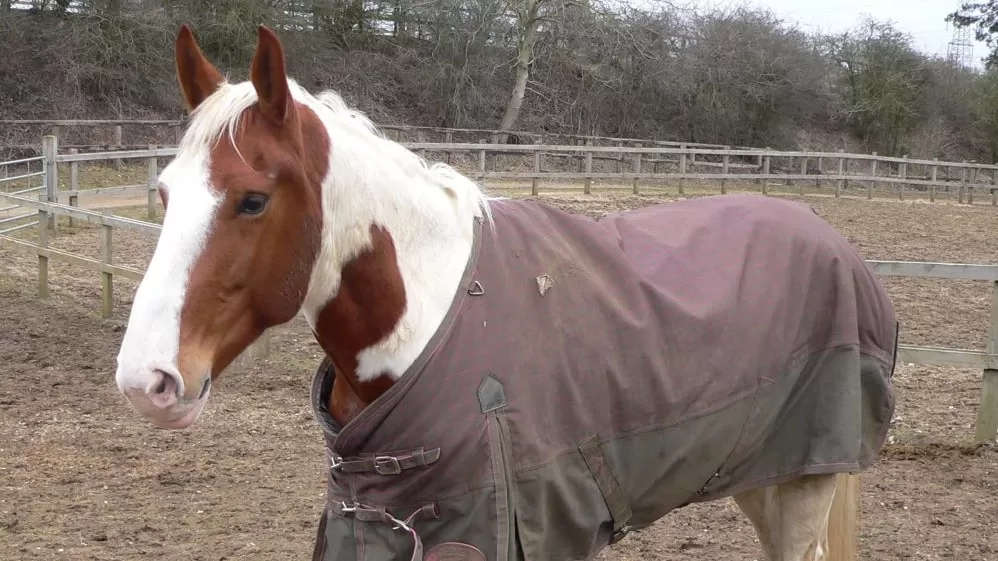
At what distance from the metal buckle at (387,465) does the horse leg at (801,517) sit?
1.32 metres

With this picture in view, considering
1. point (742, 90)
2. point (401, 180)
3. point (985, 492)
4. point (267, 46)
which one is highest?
point (742, 90)

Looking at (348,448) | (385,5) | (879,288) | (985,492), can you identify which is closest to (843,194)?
(385,5)

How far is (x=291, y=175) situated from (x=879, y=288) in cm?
177

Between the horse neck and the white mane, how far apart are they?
0.06 meters

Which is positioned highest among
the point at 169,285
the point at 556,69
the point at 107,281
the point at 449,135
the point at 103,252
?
the point at 556,69

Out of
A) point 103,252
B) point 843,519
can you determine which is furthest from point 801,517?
point 103,252

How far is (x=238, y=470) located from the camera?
14.2 feet

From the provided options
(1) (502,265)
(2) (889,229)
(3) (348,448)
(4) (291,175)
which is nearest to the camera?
(4) (291,175)

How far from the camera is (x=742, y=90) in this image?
1136 inches

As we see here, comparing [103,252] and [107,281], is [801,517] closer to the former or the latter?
[107,281]

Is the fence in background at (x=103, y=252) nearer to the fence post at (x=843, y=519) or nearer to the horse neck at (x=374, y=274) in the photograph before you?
the fence post at (x=843, y=519)

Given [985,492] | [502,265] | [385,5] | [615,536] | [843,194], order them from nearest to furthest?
[502,265] → [615,536] → [985,492] → [843,194] → [385,5]

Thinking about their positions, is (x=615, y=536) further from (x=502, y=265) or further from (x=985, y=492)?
(x=985, y=492)

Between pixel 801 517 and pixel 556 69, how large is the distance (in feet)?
87.3
